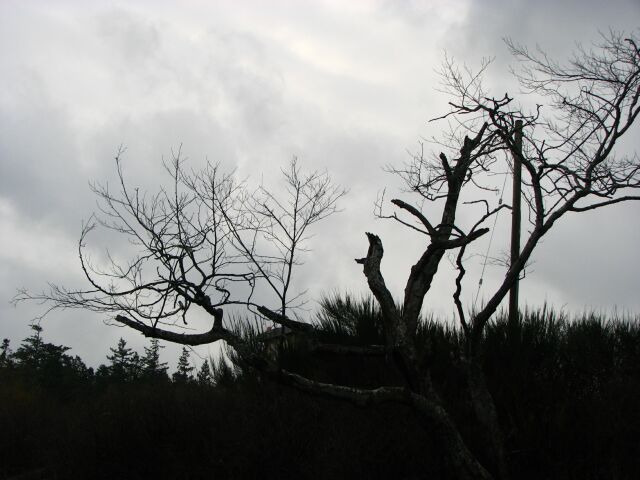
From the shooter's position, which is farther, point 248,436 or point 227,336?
point 248,436

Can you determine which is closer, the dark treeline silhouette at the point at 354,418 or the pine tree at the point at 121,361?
the dark treeline silhouette at the point at 354,418

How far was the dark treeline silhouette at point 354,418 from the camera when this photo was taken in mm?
10391

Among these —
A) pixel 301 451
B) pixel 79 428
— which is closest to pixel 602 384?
pixel 301 451

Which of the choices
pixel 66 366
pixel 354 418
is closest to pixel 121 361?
pixel 66 366

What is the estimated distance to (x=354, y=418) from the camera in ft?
37.6

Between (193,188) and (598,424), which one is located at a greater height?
(193,188)

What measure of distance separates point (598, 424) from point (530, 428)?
916 millimetres

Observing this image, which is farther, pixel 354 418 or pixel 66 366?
pixel 66 366

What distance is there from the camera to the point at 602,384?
11.3m

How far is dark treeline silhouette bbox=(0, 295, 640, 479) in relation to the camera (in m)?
10.4

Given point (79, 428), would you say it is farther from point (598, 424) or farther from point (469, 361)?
point (598, 424)

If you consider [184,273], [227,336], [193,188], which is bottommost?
[227,336]

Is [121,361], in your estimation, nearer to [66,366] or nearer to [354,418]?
Answer: [66,366]

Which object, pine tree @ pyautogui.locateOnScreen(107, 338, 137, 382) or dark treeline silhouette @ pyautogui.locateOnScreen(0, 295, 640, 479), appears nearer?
dark treeline silhouette @ pyautogui.locateOnScreen(0, 295, 640, 479)
